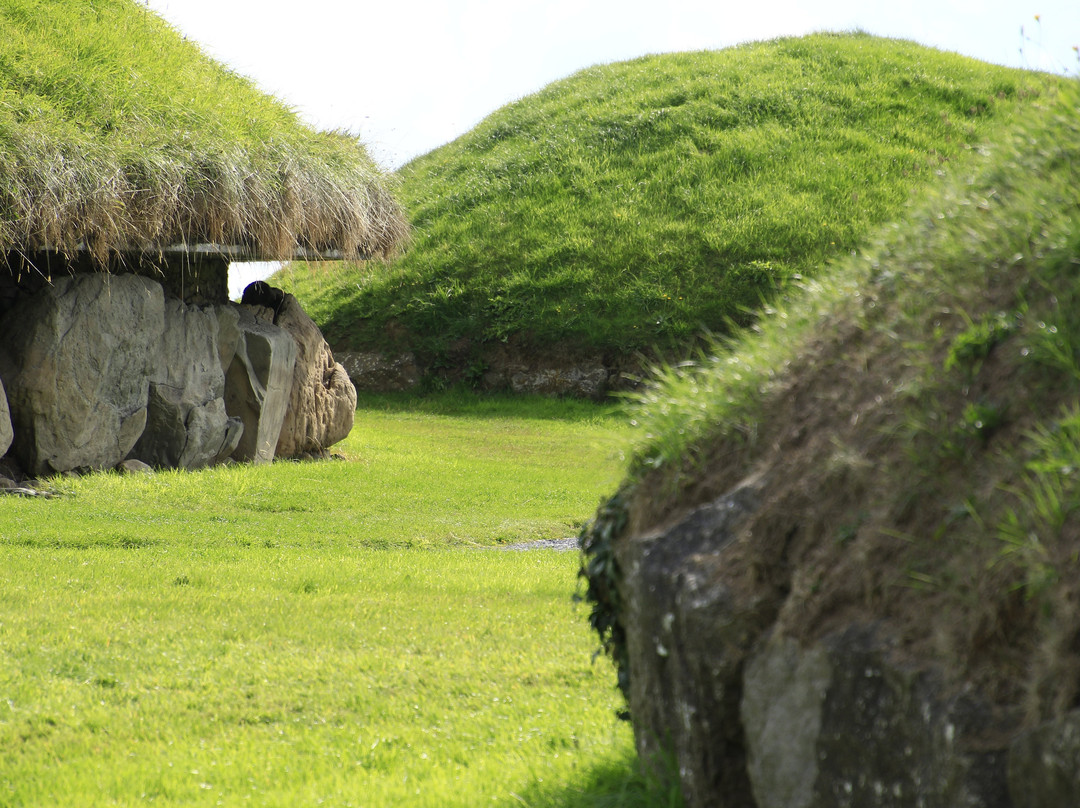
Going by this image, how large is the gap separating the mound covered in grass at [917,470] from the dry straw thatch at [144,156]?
8.08 metres

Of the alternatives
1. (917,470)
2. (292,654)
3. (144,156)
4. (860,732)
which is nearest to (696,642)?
(860,732)

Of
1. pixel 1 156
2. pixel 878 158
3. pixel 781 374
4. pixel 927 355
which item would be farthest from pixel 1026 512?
pixel 878 158

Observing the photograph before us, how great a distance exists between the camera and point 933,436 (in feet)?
8.74

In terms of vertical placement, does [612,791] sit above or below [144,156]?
below

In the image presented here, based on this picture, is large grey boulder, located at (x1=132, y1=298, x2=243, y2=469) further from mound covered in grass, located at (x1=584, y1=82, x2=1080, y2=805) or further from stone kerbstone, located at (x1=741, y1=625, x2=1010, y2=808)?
stone kerbstone, located at (x1=741, y1=625, x2=1010, y2=808)

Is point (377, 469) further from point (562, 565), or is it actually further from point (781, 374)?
point (781, 374)

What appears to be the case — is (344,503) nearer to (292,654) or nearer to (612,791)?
(292,654)

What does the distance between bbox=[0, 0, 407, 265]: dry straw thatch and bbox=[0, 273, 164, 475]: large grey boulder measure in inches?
20.2

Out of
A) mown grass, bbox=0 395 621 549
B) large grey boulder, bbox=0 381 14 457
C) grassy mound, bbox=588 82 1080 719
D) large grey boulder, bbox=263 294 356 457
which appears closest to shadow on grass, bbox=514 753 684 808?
grassy mound, bbox=588 82 1080 719

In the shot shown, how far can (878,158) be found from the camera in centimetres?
2377

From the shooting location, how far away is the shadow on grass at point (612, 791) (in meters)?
3.14

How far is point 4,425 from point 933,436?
9.22 m

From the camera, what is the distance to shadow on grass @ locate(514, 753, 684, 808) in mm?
3139

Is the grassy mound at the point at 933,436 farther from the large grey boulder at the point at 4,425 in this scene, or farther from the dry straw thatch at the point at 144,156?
the dry straw thatch at the point at 144,156
